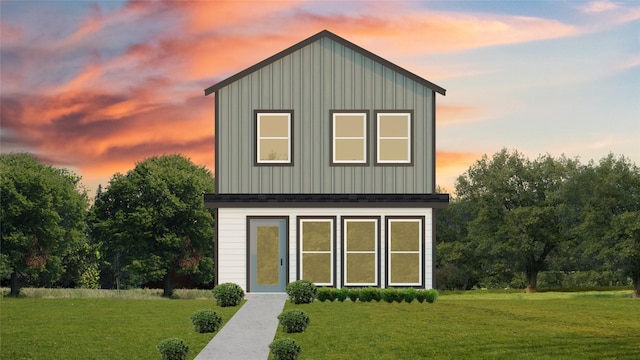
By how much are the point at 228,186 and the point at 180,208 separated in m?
16.3

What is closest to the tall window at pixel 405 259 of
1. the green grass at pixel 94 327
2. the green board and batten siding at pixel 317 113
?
the green board and batten siding at pixel 317 113

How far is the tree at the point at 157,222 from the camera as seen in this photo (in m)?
43.7

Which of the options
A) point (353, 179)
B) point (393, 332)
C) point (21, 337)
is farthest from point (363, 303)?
point (21, 337)

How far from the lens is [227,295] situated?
24828mm

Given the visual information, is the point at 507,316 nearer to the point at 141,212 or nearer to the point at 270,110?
the point at 270,110

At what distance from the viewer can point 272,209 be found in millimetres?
27703

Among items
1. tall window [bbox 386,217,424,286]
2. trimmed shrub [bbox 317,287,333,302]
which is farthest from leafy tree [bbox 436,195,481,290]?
trimmed shrub [bbox 317,287,333,302]

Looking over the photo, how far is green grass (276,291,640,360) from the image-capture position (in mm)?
17094

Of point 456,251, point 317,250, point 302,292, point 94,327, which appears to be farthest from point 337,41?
point 456,251

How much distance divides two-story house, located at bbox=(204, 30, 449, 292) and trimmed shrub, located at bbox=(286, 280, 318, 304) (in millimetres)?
2409

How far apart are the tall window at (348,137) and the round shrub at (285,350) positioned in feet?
42.1

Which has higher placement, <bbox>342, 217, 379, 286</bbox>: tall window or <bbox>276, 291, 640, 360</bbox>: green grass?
<bbox>342, 217, 379, 286</bbox>: tall window

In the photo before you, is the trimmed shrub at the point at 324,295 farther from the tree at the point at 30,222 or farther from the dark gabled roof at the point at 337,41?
the tree at the point at 30,222

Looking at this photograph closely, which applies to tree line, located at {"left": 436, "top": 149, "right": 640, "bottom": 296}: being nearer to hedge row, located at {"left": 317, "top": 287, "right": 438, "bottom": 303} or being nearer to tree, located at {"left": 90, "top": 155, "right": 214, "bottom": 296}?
tree, located at {"left": 90, "top": 155, "right": 214, "bottom": 296}
